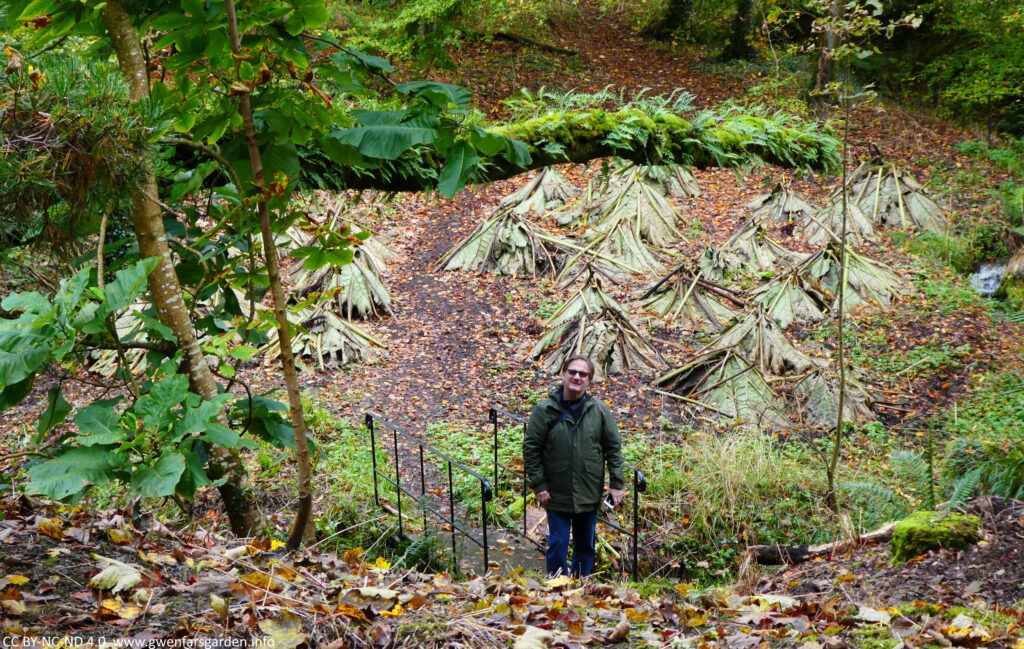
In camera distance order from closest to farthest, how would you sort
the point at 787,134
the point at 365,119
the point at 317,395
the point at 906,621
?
the point at 365,119 → the point at 906,621 → the point at 787,134 → the point at 317,395

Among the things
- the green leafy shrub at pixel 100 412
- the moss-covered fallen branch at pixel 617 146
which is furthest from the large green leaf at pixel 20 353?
the moss-covered fallen branch at pixel 617 146

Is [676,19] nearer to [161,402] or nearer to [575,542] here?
[575,542]

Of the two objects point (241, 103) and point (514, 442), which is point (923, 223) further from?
point (241, 103)

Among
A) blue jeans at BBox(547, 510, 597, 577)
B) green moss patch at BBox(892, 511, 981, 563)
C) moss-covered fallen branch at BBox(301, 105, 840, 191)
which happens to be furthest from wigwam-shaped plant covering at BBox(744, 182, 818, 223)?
blue jeans at BBox(547, 510, 597, 577)

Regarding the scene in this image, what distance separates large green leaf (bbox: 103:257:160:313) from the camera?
218cm

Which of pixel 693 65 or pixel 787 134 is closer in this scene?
pixel 787 134

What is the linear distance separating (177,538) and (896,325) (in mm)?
9792

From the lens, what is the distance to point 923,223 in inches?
491

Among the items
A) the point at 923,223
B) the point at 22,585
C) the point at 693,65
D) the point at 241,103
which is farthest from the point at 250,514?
the point at 693,65

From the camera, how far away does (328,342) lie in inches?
361

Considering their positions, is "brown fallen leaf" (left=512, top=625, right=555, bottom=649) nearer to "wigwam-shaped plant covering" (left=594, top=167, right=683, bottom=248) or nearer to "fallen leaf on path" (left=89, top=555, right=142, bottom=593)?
"fallen leaf on path" (left=89, top=555, right=142, bottom=593)

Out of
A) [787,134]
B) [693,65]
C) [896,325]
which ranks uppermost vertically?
[693,65]

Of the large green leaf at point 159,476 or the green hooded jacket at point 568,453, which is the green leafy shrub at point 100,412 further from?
the green hooded jacket at point 568,453

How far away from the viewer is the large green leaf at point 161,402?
2.20m
